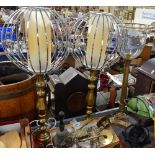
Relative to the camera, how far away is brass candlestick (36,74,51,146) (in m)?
0.70

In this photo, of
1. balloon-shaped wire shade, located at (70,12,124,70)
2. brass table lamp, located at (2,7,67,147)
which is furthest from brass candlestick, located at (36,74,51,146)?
balloon-shaped wire shade, located at (70,12,124,70)

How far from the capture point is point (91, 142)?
2.72 ft

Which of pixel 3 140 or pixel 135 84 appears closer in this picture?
pixel 3 140

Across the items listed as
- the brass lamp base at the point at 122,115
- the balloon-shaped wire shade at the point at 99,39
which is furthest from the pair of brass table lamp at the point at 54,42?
the brass lamp base at the point at 122,115

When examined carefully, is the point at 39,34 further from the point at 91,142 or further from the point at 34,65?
the point at 91,142

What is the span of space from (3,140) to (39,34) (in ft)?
1.51

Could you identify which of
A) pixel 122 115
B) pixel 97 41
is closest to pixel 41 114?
pixel 97 41

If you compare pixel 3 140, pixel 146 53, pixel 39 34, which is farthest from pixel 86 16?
pixel 146 53

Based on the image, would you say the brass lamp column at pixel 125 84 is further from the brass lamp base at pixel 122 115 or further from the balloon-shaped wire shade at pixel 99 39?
the balloon-shaped wire shade at pixel 99 39

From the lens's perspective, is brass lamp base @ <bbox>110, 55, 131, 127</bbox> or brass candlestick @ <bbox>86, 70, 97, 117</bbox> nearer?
brass candlestick @ <bbox>86, 70, 97, 117</bbox>

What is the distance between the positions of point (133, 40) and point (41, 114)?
561mm

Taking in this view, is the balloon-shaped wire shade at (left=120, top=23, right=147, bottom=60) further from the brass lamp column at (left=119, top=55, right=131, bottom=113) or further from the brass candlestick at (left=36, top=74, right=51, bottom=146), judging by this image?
the brass candlestick at (left=36, top=74, right=51, bottom=146)

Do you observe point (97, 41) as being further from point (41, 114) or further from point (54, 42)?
point (41, 114)
